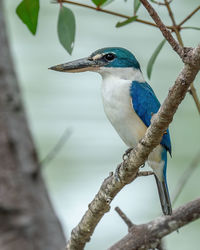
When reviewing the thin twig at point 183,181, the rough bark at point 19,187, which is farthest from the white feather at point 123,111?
the rough bark at point 19,187

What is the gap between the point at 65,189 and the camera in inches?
226

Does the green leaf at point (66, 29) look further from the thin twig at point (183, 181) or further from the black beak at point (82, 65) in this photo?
the thin twig at point (183, 181)

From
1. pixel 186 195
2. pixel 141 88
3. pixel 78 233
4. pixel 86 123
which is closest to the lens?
pixel 78 233

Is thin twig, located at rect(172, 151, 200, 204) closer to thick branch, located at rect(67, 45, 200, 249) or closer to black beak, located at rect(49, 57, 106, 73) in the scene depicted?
thick branch, located at rect(67, 45, 200, 249)

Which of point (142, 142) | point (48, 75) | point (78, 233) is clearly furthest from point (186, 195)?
point (142, 142)

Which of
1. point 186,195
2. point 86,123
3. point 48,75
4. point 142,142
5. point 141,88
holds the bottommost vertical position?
point 186,195

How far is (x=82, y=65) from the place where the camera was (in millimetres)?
2496

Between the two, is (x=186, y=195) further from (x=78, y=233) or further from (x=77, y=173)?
(x=78, y=233)

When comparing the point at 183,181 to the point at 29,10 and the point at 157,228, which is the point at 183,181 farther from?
the point at 29,10

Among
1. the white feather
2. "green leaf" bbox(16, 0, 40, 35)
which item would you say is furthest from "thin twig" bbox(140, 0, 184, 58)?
the white feather

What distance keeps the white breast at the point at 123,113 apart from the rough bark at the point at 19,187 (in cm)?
44

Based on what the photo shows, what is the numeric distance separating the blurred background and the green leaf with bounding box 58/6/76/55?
360cm

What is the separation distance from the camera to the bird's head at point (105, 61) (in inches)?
98.7

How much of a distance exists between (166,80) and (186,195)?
1092mm
